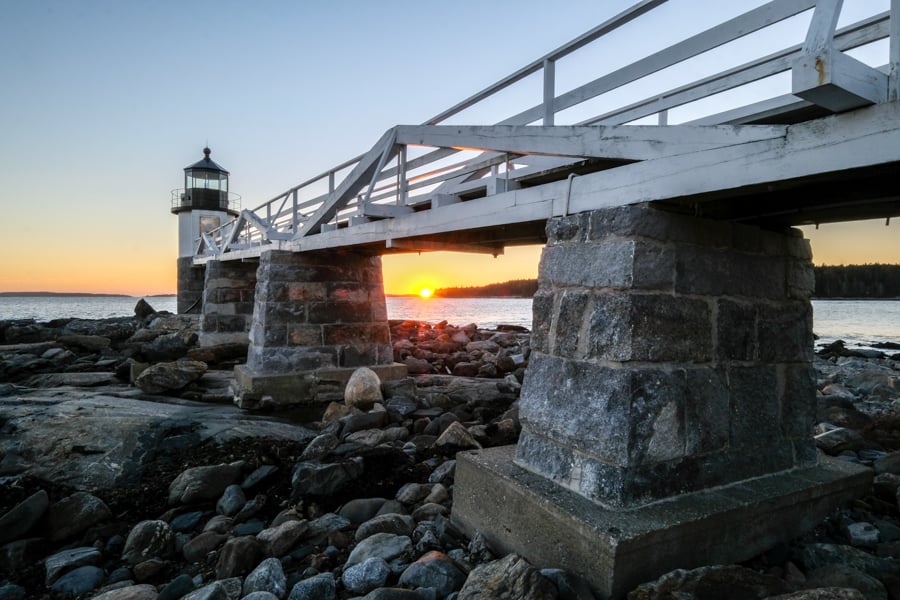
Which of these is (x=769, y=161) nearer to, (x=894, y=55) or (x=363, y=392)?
(x=894, y=55)

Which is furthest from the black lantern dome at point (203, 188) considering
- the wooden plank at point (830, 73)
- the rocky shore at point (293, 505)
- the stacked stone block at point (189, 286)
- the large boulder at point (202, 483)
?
the wooden plank at point (830, 73)

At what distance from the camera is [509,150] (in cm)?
341

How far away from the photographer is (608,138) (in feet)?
9.15

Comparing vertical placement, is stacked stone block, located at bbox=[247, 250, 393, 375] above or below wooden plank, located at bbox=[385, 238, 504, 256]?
below

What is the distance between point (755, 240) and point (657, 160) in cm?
97

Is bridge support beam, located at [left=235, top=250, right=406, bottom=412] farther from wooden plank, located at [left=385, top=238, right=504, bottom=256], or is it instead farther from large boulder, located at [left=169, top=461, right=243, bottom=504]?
large boulder, located at [left=169, top=461, right=243, bottom=504]

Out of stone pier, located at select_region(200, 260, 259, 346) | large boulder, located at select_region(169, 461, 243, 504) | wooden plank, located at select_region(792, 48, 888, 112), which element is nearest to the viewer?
wooden plank, located at select_region(792, 48, 888, 112)

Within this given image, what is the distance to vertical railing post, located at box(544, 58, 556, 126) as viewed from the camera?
3273mm

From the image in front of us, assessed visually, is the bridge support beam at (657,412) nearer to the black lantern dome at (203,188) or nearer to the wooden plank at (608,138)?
the wooden plank at (608,138)

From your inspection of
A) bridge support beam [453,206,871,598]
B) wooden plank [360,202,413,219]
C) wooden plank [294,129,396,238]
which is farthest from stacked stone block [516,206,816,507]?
wooden plank [294,129,396,238]

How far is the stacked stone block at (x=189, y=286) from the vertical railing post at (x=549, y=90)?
2344 centimetres

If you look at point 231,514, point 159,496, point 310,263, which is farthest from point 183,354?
point 231,514

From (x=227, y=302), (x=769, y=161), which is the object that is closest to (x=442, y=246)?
(x=769, y=161)

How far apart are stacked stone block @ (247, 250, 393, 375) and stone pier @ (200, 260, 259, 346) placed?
16.2 ft
